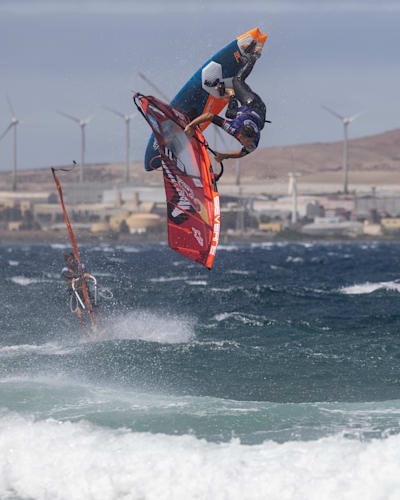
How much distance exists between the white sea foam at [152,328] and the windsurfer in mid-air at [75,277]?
114 centimetres

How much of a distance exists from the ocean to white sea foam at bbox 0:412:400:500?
17 millimetres

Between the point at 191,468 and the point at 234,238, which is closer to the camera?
the point at 191,468

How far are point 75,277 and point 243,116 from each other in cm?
802

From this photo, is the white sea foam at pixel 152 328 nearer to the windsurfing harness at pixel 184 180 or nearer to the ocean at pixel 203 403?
the ocean at pixel 203 403

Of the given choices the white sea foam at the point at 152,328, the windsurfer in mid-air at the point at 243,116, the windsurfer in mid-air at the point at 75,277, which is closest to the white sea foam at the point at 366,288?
the white sea foam at the point at 152,328

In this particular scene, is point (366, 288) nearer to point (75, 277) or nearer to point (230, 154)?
point (75, 277)

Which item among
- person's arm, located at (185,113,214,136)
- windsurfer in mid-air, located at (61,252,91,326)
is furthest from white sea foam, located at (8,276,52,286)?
person's arm, located at (185,113,214,136)

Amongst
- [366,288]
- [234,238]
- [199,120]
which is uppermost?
[199,120]

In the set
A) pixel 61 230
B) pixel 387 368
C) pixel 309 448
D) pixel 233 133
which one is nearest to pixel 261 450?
pixel 309 448

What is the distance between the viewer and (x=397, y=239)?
155250 millimetres

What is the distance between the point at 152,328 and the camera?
69.9 ft

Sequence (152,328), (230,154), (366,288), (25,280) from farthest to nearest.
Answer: (25,280)
(366,288)
(152,328)
(230,154)

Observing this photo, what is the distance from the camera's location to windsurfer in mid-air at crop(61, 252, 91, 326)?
18469mm

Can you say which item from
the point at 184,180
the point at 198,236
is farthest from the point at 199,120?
the point at 198,236
